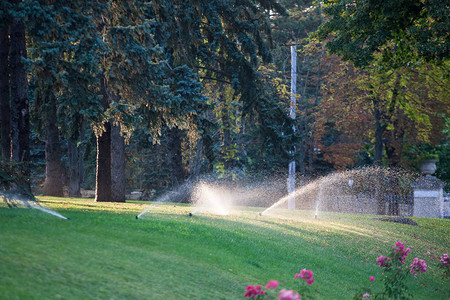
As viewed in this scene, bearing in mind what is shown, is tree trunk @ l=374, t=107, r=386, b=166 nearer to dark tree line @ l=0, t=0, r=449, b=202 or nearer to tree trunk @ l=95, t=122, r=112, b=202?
dark tree line @ l=0, t=0, r=449, b=202

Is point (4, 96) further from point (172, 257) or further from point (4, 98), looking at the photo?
point (172, 257)

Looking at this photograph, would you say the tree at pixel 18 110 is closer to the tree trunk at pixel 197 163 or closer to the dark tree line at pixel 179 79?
the dark tree line at pixel 179 79

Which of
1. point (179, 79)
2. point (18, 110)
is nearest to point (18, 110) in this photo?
point (18, 110)

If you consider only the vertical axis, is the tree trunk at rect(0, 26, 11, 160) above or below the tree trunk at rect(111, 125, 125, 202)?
above

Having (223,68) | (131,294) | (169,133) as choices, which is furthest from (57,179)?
(131,294)

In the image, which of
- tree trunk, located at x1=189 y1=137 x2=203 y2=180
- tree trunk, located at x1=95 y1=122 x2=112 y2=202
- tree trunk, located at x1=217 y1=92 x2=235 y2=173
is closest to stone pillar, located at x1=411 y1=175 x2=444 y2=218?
tree trunk, located at x1=217 y1=92 x2=235 y2=173

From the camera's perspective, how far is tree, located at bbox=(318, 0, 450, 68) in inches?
580

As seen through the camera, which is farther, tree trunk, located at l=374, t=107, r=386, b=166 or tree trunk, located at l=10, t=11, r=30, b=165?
tree trunk, located at l=374, t=107, r=386, b=166

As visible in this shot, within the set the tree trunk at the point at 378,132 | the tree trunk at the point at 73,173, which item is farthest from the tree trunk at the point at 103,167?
the tree trunk at the point at 378,132

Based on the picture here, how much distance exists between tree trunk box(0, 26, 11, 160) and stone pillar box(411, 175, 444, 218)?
77.5 feet

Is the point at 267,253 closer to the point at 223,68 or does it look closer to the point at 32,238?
the point at 32,238

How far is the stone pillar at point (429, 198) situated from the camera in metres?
31.4

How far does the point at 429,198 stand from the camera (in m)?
31.6

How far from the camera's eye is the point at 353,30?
16.6 metres
